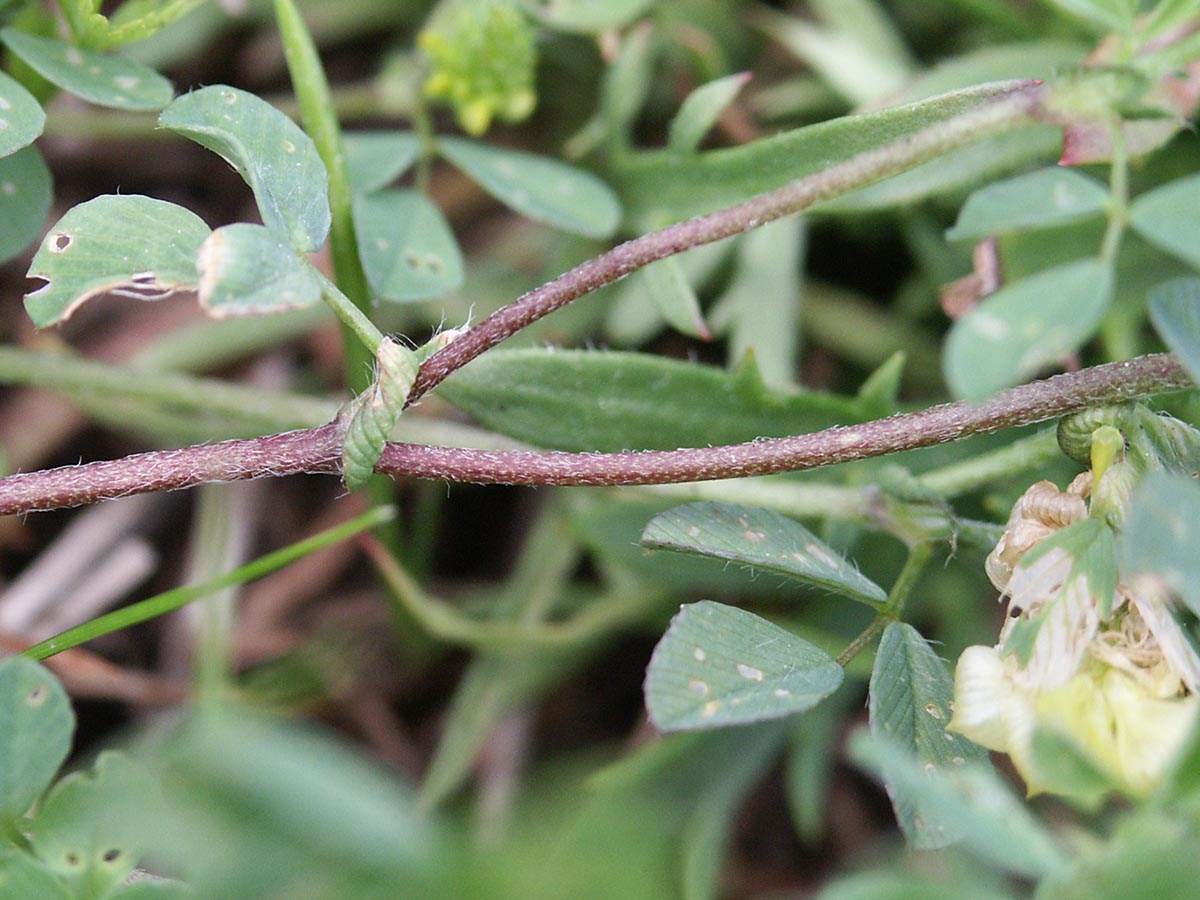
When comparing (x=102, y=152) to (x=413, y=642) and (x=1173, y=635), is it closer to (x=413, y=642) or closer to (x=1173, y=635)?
(x=413, y=642)

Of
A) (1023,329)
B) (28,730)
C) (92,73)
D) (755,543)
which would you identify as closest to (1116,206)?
(1023,329)

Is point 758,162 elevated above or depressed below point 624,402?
above

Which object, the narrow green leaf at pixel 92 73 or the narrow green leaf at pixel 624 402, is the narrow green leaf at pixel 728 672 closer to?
the narrow green leaf at pixel 624 402

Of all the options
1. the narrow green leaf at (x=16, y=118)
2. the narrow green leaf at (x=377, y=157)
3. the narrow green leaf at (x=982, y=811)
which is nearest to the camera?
the narrow green leaf at (x=982, y=811)

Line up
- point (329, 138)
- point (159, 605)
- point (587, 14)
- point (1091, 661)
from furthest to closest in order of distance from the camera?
point (587, 14)
point (329, 138)
point (159, 605)
point (1091, 661)

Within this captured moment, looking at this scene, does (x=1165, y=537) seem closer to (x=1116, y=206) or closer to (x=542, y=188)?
(x=1116, y=206)

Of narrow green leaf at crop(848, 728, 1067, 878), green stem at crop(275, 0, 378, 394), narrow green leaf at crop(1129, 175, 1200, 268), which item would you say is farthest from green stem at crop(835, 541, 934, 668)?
green stem at crop(275, 0, 378, 394)

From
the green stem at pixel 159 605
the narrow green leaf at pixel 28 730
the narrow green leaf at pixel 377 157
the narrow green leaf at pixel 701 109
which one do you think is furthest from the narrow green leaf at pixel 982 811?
the narrow green leaf at pixel 377 157

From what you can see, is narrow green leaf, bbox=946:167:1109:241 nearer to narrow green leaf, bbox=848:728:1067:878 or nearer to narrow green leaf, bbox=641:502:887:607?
narrow green leaf, bbox=641:502:887:607
